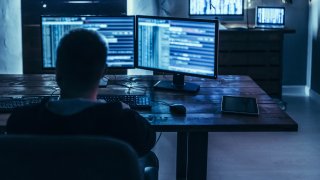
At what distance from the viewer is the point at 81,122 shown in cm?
168

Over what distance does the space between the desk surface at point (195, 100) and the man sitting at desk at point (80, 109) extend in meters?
0.62

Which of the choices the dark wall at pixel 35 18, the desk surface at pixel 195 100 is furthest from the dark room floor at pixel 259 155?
the dark wall at pixel 35 18

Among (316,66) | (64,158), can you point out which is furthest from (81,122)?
(316,66)

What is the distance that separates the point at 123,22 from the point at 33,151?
1.72 m

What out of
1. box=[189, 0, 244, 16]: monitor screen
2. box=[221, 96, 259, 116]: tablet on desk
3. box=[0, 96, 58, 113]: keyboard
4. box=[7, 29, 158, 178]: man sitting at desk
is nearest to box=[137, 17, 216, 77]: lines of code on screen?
box=[221, 96, 259, 116]: tablet on desk

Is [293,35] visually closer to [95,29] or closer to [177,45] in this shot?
[177,45]

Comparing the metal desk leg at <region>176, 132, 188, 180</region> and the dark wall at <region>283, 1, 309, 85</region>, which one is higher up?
the dark wall at <region>283, 1, 309, 85</region>

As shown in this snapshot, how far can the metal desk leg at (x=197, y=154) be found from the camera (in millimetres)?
2605

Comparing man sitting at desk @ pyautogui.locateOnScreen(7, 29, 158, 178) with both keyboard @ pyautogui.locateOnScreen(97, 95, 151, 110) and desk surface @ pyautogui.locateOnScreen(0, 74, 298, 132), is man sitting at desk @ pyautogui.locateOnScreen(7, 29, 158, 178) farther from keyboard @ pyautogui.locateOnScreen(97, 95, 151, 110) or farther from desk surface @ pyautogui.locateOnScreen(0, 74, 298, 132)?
keyboard @ pyautogui.locateOnScreen(97, 95, 151, 110)

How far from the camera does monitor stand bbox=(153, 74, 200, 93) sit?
10.1 ft

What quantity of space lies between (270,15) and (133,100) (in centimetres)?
363

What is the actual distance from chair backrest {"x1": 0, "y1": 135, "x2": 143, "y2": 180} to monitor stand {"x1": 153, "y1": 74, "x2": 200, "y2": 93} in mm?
1506

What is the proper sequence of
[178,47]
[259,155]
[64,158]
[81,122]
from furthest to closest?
[259,155], [178,47], [81,122], [64,158]

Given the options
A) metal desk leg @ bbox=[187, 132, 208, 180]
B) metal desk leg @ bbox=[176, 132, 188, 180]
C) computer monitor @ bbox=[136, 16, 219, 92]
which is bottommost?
metal desk leg @ bbox=[176, 132, 188, 180]
